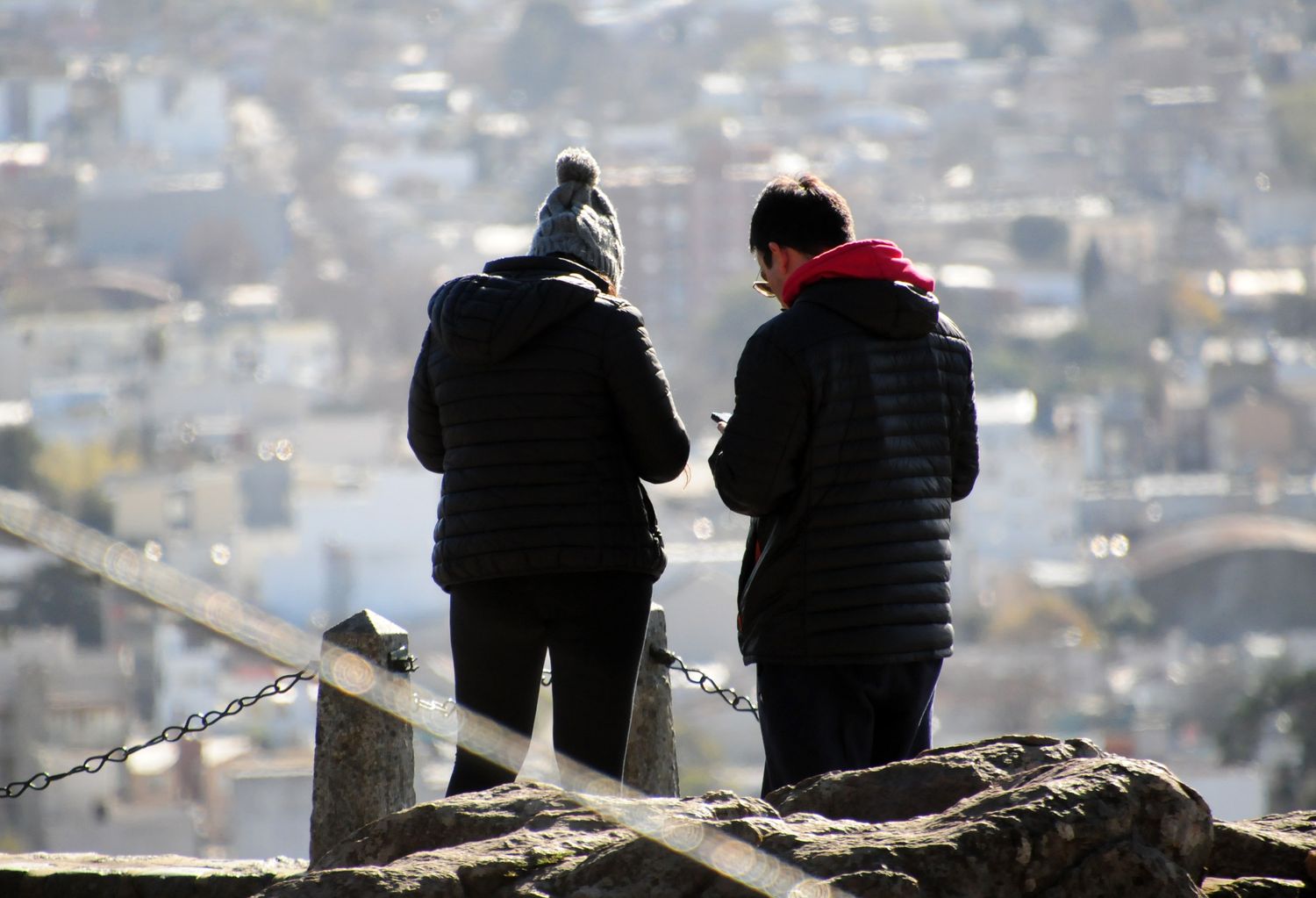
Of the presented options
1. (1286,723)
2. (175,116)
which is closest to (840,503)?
(1286,723)

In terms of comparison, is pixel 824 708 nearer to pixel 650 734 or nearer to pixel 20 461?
pixel 650 734

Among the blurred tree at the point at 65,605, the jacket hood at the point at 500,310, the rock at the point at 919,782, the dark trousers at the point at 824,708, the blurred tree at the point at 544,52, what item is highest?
the blurred tree at the point at 544,52

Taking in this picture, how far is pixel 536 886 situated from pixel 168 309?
52147 mm

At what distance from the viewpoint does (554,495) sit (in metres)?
2.51

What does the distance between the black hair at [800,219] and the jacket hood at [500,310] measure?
0.71ft

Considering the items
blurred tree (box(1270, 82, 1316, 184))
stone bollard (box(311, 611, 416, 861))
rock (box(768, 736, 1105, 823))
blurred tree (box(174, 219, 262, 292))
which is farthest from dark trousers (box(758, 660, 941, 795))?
blurred tree (box(1270, 82, 1316, 184))

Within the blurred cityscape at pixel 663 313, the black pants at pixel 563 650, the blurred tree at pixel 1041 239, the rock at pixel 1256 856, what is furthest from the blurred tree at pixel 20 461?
the rock at pixel 1256 856

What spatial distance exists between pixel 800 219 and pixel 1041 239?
2389 inches

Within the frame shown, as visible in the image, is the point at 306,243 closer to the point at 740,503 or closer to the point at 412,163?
the point at 412,163

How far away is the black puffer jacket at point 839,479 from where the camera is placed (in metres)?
2.42

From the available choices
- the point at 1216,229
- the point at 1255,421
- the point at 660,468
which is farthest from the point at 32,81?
the point at 660,468

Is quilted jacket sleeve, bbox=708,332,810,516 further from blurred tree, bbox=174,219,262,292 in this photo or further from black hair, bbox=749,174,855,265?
blurred tree, bbox=174,219,262,292

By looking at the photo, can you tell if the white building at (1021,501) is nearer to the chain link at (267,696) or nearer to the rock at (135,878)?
the chain link at (267,696)

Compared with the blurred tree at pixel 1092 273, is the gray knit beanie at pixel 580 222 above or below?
below
